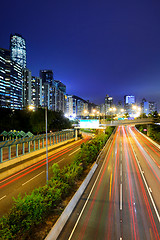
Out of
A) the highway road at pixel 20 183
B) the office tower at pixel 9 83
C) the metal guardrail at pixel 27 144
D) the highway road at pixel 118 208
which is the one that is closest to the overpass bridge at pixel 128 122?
the metal guardrail at pixel 27 144

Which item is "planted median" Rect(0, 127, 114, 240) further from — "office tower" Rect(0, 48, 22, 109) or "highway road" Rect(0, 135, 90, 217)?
"office tower" Rect(0, 48, 22, 109)

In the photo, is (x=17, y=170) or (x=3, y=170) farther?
(x=17, y=170)

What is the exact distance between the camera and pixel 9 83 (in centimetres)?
11319

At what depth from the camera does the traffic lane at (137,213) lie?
8.99 metres

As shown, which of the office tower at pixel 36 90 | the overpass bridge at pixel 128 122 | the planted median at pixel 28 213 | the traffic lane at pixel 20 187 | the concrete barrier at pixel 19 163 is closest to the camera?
the planted median at pixel 28 213

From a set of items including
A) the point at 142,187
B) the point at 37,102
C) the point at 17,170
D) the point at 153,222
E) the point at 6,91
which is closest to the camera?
the point at 153,222

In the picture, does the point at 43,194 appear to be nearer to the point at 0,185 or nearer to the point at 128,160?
the point at 0,185

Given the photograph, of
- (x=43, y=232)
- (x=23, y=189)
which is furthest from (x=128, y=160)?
(x=43, y=232)

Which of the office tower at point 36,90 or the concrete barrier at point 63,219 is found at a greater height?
the office tower at point 36,90

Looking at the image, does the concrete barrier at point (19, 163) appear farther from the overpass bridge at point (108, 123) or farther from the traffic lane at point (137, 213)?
the traffic lane at point (137, 213)

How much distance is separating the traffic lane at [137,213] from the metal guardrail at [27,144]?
1767 cm

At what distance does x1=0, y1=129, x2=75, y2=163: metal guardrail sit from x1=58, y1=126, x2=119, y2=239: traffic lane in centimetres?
1385

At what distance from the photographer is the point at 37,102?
5866 inches

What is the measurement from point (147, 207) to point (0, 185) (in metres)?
16.7
